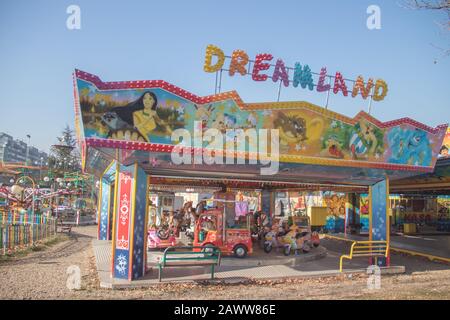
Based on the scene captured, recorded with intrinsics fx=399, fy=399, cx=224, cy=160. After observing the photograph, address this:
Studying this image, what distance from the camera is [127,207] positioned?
1077 cm

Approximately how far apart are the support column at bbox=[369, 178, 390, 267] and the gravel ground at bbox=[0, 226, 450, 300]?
140 cm

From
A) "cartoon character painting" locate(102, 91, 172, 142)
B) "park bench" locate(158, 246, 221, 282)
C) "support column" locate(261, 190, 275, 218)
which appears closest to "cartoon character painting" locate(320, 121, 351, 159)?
"park bench" locate(158, 246, 221, 282)

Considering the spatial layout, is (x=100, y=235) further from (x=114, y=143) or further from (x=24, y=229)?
(x=114, y=143)

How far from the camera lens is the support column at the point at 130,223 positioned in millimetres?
10641

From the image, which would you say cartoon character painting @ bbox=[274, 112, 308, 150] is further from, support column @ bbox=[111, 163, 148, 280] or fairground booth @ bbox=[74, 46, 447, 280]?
support column @ bbox=[111, 163, 148, 280]

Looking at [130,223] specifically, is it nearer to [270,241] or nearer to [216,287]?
[216,287]

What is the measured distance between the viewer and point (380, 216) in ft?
46.2

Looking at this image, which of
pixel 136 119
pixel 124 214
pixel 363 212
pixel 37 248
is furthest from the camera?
pixel 363 212

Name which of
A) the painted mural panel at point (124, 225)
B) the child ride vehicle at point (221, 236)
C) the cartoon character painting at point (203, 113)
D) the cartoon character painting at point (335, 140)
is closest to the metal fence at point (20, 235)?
the painted mural panel at point (124, 225)

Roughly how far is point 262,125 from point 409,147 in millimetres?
5837

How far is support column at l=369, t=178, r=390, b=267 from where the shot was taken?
14.0m

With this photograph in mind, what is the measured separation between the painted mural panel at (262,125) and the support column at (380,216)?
134 centimetres

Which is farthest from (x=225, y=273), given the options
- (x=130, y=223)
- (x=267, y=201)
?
(x=267, y=201)
